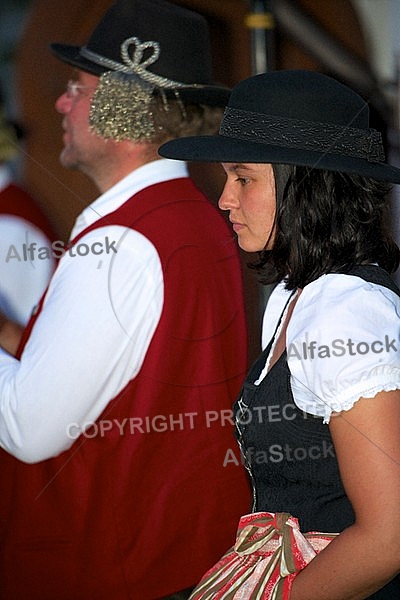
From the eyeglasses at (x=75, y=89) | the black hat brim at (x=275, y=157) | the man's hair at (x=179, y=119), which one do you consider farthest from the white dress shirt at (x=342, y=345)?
the eyeglasses at (x=75, y=89)

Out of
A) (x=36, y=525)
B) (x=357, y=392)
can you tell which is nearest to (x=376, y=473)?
(x=357, y=392)

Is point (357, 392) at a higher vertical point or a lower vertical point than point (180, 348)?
higher

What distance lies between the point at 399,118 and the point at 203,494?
2.51ft

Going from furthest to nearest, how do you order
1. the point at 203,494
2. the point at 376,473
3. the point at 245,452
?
the point at 203,494, the point at 245,452, the point at 376,473

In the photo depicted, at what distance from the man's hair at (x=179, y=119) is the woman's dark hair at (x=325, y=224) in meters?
0.55

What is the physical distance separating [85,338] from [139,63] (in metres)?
0.51

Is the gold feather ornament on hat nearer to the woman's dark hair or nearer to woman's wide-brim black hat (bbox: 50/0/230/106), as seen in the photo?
woman's wide-brim black hat (bbox: 50/0/230/106)

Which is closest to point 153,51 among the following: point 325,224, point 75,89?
point 75,89

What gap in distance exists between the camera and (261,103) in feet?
3.76

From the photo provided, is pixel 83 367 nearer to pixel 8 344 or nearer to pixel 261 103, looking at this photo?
pixel 8 344

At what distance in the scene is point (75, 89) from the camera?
66.8 inches

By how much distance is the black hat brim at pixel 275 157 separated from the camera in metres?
1.07

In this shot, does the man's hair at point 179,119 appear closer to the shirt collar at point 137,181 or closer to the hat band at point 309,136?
the shirt collar at point 137,181

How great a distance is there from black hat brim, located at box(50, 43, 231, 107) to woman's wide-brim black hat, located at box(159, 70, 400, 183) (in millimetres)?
463
